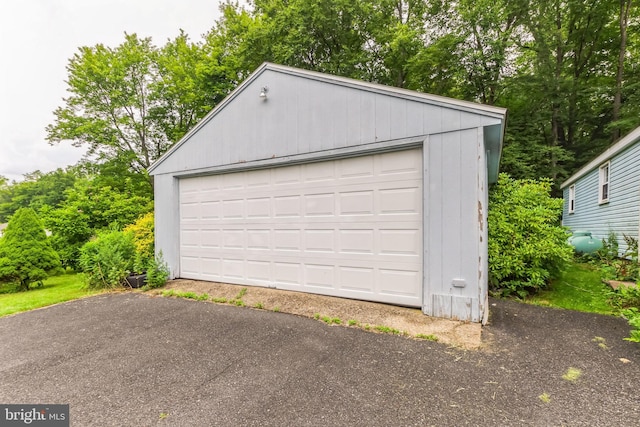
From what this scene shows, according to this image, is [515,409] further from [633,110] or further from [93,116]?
[93,116]

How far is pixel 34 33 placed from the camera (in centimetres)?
1032

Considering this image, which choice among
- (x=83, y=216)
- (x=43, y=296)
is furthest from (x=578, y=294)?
(x=83, y=216)

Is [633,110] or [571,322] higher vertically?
[633,110]

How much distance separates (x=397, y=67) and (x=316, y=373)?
46.6ft

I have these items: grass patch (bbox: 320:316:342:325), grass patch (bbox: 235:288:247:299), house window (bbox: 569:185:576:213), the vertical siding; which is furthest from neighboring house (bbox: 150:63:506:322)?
house window (bbox: 569:185:576:213)

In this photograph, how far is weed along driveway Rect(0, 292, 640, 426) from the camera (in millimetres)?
2029

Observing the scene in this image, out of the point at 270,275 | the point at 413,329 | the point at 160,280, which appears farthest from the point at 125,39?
the point at 413,329

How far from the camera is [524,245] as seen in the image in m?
4.88

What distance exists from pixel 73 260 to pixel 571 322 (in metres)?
12.6

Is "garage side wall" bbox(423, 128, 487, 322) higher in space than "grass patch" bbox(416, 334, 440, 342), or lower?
higher

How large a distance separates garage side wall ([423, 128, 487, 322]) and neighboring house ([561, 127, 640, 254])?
5.77 metres

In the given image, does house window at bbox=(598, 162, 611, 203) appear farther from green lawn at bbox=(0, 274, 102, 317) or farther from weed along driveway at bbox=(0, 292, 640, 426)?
green lawn at bbox=(0, 274, 102, 317)

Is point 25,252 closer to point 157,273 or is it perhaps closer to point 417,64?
point 157,273

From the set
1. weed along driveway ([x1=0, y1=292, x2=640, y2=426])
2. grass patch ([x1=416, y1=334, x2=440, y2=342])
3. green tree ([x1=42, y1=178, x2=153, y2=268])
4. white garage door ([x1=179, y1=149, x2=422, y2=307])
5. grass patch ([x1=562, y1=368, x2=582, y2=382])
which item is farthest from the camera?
green tree ([x1=42, y1=178, x2=153, y2=268])
